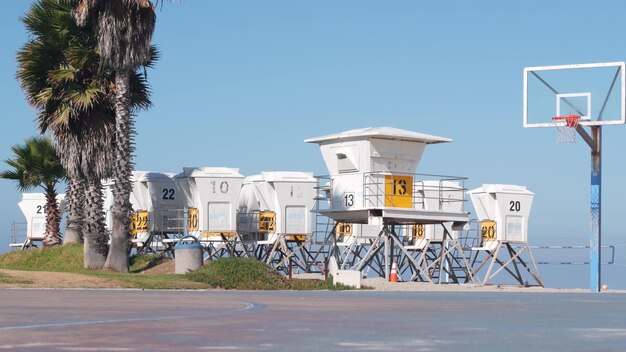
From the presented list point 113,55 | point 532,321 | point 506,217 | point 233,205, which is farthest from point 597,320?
point 506,217

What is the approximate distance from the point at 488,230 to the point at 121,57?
71.8 feet

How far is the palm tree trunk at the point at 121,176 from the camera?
114 feet

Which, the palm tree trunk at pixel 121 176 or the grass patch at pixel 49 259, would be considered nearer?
the palm tree trunk at pixel 121 176

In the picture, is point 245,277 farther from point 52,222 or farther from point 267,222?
point 267,222

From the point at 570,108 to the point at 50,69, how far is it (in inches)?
705

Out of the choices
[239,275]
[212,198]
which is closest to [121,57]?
[239,275]

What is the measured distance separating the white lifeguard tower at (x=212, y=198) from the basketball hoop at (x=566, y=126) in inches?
693

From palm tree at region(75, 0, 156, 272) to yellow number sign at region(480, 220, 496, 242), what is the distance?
2009 cm

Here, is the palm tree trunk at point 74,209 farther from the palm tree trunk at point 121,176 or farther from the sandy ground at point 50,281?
the sandy ground at point 50,281

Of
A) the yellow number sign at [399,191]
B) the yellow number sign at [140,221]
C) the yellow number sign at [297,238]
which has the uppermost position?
the yellow number sign at [399,191]

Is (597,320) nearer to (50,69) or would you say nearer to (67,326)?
(67,326)

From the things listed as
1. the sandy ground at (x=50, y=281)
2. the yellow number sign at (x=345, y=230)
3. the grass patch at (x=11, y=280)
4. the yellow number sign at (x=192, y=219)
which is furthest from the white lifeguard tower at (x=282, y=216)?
the grass patch at (x=11, y=280)

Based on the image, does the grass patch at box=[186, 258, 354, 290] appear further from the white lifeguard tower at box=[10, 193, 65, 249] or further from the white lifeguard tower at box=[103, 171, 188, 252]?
the white lifeguard tower at box=[10, 193, 65, 249]

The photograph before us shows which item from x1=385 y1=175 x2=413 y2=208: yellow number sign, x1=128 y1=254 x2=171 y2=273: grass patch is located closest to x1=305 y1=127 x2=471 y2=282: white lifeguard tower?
x1=385 y1=175 x2=413 y2=208: yellow number sign
